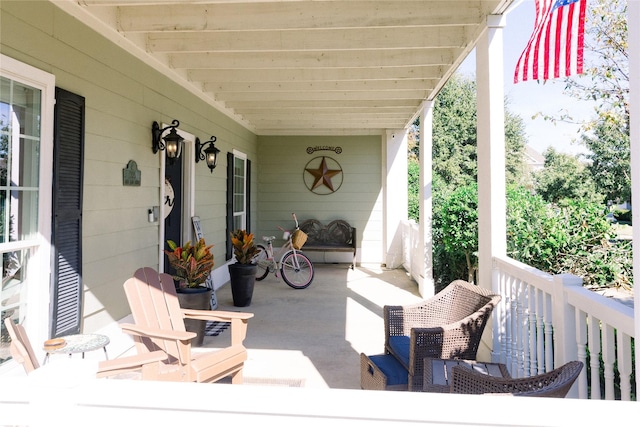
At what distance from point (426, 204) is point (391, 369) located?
3.89 m

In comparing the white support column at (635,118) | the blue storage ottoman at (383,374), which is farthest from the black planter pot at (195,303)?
the white support column at (635,118)

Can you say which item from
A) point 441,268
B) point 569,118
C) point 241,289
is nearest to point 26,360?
point 241,289

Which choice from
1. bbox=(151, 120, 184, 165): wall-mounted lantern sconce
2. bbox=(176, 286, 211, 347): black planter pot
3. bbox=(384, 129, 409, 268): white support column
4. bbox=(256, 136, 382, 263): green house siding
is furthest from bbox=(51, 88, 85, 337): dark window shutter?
bbox=(384, 129, 409, 268): white support column

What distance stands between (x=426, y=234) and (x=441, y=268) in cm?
112

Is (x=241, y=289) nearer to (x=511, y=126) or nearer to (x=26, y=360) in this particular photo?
(x=26, y=360)

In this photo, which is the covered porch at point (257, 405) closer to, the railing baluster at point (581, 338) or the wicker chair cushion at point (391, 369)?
the railing baluster at point (581, 338)

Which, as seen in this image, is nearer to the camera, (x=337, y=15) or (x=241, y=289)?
(x=337, y=15)

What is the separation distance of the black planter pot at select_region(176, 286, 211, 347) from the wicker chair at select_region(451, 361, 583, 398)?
275cm

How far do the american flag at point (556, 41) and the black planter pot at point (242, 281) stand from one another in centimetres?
376

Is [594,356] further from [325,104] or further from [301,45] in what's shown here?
[325,104]

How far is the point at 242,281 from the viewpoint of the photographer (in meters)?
5.25

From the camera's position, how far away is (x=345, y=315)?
4938mm

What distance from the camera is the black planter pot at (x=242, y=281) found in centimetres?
522

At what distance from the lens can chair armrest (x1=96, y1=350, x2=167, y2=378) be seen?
2105 mm
